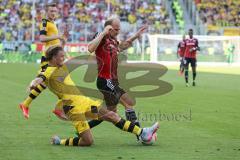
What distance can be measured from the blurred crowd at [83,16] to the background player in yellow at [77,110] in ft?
145

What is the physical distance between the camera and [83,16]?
2383 inches

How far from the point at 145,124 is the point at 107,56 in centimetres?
301

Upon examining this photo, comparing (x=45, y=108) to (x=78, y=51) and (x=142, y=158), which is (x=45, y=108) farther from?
(x=78, y=51)

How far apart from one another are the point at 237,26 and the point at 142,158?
5207cm

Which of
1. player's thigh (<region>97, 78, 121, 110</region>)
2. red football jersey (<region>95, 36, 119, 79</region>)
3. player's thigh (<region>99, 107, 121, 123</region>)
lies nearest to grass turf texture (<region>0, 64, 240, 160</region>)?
player's thigh (<region>99, 107, 121, 123</region>)

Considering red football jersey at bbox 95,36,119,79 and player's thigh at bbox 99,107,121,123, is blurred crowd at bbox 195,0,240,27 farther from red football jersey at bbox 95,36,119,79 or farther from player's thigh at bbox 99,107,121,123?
player's thigh at bbox 99,107,121,123

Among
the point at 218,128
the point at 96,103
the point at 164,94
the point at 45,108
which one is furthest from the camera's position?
the point at 164,94

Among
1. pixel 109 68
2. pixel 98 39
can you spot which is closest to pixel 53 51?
pixel 98 39

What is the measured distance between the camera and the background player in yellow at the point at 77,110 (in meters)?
10.9

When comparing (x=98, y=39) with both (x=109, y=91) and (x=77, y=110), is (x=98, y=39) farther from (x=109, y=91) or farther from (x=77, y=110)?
(x=77, y=110)

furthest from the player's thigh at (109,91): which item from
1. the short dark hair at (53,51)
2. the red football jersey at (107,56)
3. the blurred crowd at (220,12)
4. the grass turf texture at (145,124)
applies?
the blurred crowd at (220,12)

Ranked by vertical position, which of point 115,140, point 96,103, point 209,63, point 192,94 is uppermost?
point 96,103

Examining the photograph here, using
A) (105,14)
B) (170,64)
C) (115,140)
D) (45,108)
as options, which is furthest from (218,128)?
(105,14)

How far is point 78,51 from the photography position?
2048 inches
